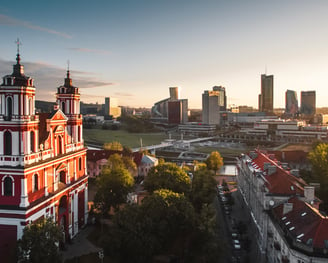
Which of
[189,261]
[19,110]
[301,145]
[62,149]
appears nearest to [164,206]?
[189,261]

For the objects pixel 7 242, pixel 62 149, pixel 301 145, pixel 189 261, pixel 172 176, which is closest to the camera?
pixel 7 242

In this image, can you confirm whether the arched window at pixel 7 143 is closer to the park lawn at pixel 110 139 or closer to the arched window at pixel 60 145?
the arched window at pixel 60 145

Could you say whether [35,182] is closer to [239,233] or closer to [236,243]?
[236,243]

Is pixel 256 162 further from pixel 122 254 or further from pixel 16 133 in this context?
pixel 16 133

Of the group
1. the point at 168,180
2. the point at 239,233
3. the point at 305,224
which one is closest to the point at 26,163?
the point at 168,180

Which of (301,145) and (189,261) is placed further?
(301,145)

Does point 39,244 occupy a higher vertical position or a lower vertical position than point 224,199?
higher
